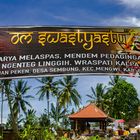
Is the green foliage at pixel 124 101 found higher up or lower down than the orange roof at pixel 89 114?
higher up

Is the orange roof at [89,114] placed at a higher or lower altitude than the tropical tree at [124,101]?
lower

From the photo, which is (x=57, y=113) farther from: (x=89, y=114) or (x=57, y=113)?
(x=89, y=114)

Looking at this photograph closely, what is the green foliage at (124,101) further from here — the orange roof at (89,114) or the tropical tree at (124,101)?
the orange roof at (89,114)

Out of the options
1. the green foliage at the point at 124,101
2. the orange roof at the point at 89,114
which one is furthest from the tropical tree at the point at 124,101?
the orange roof at the point at 89,114

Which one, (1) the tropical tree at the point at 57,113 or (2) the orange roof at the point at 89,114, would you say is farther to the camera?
(1) the tropical tree at the point at 57,113

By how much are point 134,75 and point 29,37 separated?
3.03 m

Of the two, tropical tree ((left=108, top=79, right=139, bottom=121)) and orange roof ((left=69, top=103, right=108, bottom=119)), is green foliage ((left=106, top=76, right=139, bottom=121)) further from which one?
orange roof ((left=69, top=103, right=108, bottom=119))

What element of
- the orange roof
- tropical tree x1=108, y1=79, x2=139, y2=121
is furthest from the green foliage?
the orange roof

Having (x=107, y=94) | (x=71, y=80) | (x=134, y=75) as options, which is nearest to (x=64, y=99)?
(x=71, y=80)

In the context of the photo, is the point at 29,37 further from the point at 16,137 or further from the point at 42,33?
the point at 16,137

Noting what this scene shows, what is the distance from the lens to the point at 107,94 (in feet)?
191

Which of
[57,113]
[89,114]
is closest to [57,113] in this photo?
[57,113]

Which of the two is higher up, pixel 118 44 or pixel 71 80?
pixel 71 80

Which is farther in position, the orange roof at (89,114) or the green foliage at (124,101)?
the green foliage at (124,101)
